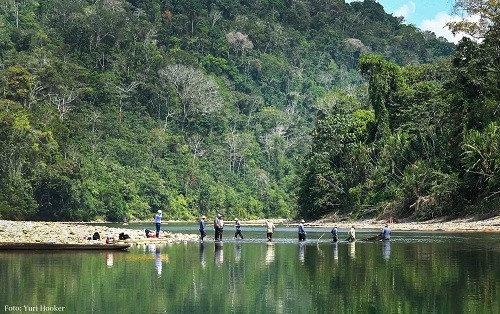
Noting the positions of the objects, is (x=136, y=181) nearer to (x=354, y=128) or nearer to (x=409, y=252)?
(x=354, y=128)

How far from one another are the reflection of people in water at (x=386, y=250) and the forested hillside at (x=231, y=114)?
17.9 m

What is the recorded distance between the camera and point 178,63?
142125 millimetres

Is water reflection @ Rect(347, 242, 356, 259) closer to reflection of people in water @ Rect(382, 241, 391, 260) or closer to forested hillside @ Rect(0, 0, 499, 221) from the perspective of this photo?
reflection of people in water @ Rect(382, 241, 391, 260)

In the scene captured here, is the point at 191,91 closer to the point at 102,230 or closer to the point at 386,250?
the point at 102,230

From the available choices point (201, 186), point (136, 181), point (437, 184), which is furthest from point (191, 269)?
point (201, 186)

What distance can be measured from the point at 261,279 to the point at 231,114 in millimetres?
119925

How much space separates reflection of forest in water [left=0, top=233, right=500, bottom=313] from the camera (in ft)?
76.4

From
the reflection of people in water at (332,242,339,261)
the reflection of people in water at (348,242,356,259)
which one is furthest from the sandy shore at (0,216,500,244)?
the reflection of people in water at (348,242,356,259)

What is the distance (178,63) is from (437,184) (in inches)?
3047

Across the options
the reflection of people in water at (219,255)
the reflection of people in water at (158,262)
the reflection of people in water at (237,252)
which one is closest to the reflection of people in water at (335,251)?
the reflection of people in water at (237,252)

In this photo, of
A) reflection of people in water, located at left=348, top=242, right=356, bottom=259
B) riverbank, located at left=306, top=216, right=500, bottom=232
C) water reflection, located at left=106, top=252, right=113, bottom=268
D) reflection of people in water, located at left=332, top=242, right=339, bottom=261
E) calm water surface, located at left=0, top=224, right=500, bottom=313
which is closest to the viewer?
calm water surface, located at left=0, top=224, right=500, bottom=313

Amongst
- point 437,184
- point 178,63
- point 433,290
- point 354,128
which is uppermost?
point 178,63

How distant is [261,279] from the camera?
2886 cm

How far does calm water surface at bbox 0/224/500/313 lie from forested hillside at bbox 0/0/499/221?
2760 centimetres
